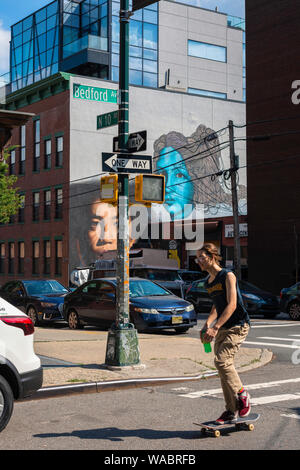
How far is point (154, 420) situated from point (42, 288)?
14734 mm

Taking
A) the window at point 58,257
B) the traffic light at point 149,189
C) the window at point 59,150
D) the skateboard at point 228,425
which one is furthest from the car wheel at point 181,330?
the window at point 59,150

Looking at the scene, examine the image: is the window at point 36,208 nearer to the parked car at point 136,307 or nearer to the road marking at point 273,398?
the parked car at point 136,307

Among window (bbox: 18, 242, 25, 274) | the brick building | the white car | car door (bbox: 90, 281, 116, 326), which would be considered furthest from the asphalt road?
window (bbox: 18, 242, 25, 274)

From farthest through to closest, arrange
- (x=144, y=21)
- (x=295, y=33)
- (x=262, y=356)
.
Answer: (x=144, y=21) → (x=295, y=33) → (x=262, y=356)

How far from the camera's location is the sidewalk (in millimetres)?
9836

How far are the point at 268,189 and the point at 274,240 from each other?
2.74 m

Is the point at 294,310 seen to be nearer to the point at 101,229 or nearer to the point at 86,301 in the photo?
the point at 86,301

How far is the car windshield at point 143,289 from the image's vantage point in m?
17.3

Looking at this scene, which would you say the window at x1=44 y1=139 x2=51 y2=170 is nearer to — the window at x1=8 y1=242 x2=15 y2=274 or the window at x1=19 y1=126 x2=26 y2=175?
the window at x1=19 y1=126 x2=26 y2=175

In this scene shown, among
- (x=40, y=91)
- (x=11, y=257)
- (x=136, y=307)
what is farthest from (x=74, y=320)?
(x=11, y=257)

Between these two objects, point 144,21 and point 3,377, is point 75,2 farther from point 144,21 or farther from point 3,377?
point 3,377

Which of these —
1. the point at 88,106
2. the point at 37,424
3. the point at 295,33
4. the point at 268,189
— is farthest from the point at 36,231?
the point at 37,424

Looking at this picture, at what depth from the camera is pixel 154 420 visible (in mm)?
7246

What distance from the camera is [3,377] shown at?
6.47 m
